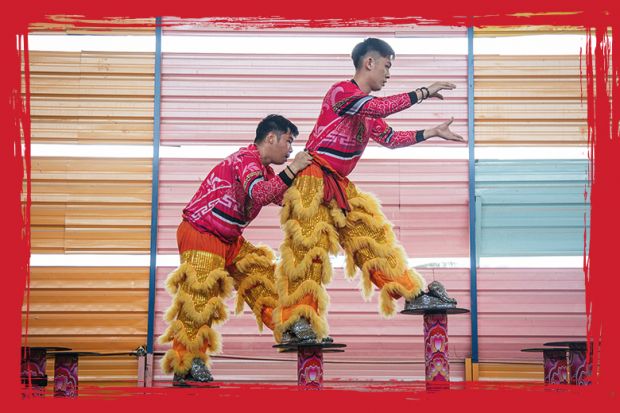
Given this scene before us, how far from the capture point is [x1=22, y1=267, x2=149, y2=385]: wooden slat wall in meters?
5.88

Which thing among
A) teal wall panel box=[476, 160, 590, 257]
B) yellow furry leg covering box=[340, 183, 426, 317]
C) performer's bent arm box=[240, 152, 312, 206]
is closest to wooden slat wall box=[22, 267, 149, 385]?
performer's bent arm box=[240, 152, 312, 206]

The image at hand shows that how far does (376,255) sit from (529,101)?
2.30m

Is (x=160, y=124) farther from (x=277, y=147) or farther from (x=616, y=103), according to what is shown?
(x=616, y=103)

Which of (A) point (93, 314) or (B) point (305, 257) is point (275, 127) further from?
(A) point (93, 314)

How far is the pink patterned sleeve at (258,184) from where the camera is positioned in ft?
14.7

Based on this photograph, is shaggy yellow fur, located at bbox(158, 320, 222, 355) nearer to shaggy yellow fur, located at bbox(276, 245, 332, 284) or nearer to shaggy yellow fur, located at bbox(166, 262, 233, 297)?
shaggy yellow fur, located at bbox(166, 262, 233, 297)

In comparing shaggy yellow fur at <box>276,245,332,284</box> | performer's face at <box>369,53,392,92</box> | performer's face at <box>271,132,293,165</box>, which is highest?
performer's face at <box>369,53,392,92</box>

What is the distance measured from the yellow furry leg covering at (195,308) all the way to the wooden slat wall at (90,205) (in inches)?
55.5

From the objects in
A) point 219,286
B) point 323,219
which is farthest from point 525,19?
point 219,286

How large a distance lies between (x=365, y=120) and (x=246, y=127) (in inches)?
65.5

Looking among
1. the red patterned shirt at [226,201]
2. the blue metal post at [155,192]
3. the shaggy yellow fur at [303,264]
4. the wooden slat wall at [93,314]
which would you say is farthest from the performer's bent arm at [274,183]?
the wooden slat wall at [93,314]

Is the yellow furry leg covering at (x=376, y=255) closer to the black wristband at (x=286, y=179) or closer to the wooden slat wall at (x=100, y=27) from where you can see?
the black wristband at (x=286, y=179)

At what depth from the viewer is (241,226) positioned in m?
4.84

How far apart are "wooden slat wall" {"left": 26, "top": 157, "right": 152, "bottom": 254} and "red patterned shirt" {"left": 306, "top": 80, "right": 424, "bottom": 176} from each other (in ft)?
6.02
